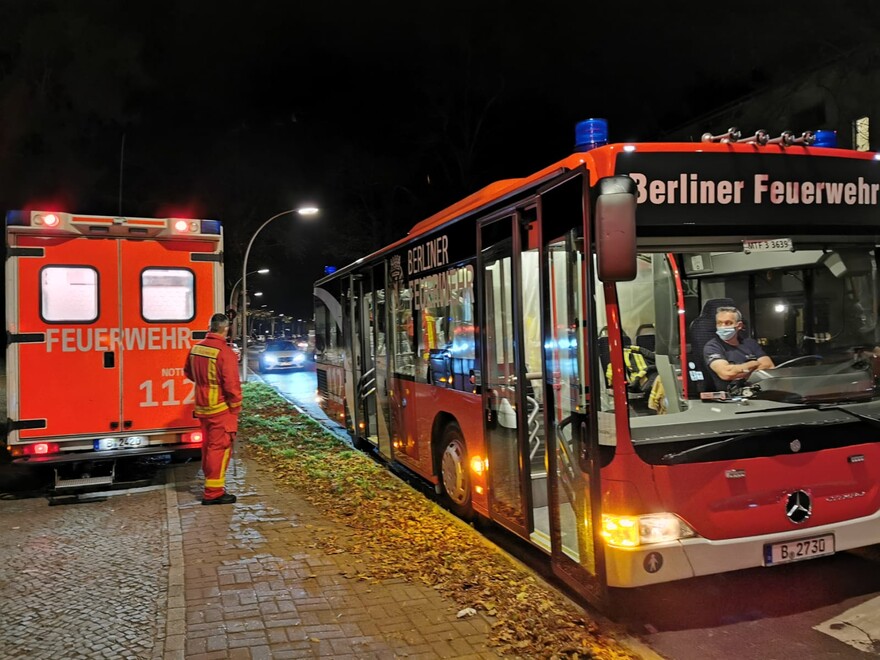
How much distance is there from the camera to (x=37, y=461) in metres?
7.52

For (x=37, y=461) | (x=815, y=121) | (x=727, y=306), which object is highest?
(x=815, y=121)

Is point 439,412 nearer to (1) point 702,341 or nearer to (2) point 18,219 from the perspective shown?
(1) point 702,341

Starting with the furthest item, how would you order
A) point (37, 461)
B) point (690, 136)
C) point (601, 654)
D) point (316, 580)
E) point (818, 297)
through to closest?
point (690, 136) → point (37, 461) → point (316, 580) → point (818, 297) → point (601, 654)

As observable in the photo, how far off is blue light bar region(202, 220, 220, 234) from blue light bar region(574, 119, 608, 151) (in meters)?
5.12

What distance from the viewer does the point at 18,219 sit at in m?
7.52

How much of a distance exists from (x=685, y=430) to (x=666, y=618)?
1450mm

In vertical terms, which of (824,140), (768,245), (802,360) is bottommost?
(802,360)

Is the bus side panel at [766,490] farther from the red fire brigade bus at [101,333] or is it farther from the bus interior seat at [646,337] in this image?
the red fire brigade bus at [101,333]

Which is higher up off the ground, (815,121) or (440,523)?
(815,121)

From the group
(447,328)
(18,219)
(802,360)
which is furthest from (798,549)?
(18,219)

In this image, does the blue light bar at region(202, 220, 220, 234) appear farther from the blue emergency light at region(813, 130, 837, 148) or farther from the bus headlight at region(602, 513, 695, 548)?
the blue emergency light at region(813, 130, 837, 148)

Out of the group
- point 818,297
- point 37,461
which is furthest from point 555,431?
point 37,461

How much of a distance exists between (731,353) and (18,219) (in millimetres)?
7393

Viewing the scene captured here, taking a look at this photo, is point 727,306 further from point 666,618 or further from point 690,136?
point 690,136
